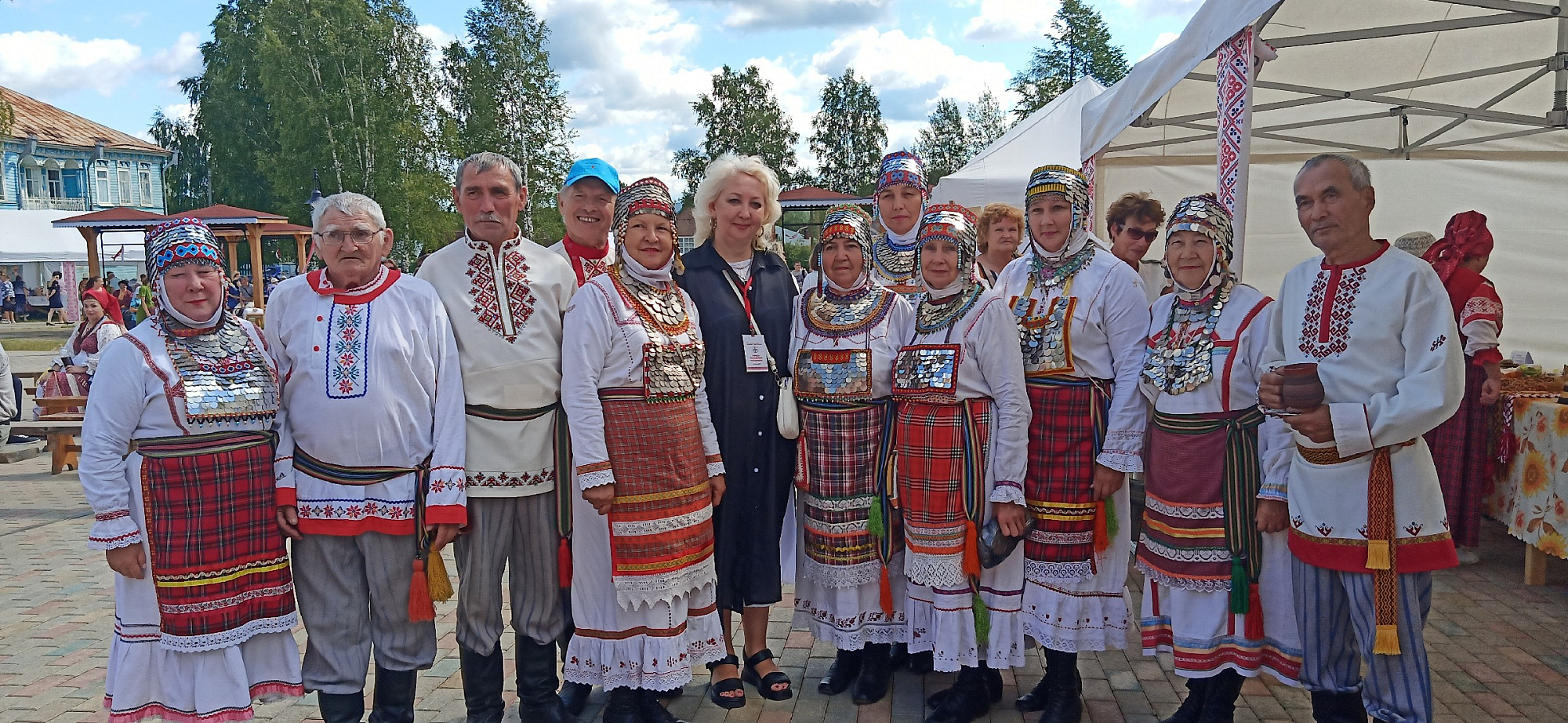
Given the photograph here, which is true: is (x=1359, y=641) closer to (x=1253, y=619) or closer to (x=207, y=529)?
(x=1253, y=619)

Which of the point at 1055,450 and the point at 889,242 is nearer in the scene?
the point at 1055,450

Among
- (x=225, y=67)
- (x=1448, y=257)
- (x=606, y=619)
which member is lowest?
(x=606, y=619)

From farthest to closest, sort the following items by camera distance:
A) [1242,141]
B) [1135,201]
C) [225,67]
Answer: [225,67]
[1135,201]
[1242,141]

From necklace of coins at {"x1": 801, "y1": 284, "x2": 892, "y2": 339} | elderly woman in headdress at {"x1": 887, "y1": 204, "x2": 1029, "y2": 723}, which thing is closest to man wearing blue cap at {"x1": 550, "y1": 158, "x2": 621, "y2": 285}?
necklace of coins at {"x1": 801, "y1": 284, "x2": 892, "y2": 339}

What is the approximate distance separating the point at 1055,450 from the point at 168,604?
2957mm

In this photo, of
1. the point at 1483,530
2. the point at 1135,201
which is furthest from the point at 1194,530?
the point at 1483,530

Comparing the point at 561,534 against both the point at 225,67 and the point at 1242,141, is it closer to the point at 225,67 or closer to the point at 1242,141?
the point at 1242,141

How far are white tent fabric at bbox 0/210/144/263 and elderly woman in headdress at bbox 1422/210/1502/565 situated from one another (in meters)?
38.3

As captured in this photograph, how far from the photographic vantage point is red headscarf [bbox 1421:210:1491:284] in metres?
5.14

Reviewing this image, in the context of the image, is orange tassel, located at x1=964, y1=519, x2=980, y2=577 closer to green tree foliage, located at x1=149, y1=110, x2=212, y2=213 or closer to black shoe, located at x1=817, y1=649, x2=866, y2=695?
black shoe, located at x1=817, y1=649, x2=866, y2=695

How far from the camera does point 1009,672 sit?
399 centimetres

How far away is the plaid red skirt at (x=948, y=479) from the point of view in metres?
3.32

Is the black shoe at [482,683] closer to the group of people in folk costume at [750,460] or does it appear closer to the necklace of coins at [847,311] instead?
the group of people in folk costume at [750,460]

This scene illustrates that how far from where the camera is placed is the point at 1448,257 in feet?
17.3
